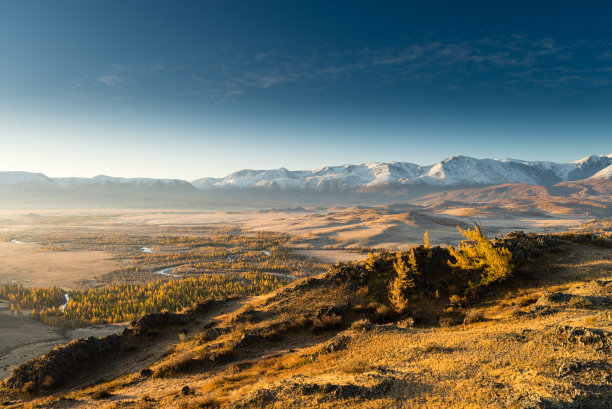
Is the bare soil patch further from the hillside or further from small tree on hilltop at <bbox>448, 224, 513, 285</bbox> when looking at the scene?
small tree on hilltop at <bbox>448, 224, 513, 285</bbox>

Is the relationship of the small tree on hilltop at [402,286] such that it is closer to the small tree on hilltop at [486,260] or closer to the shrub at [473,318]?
the small tree on hilltop at [486,260]

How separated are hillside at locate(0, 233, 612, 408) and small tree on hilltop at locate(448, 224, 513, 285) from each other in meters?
0.91

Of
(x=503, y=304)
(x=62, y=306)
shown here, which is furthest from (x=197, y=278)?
(x=503, y=304)

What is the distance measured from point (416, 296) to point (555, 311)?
902 cm

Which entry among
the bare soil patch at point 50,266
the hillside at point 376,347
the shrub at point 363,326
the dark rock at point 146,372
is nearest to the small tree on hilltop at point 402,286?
the hillside at point 376,347

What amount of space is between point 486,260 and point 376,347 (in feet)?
39.7

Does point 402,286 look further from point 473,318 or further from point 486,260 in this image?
point 473,318

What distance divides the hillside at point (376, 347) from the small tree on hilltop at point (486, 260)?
3.00 ft

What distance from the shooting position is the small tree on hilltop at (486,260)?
2053 cm

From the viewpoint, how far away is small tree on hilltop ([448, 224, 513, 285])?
20.5m

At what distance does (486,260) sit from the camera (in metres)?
21.2

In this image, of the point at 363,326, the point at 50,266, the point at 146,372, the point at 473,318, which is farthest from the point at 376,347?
the point at 50,266

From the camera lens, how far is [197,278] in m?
51.9

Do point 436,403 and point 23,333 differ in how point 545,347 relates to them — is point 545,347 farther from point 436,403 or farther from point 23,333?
point 23,333
